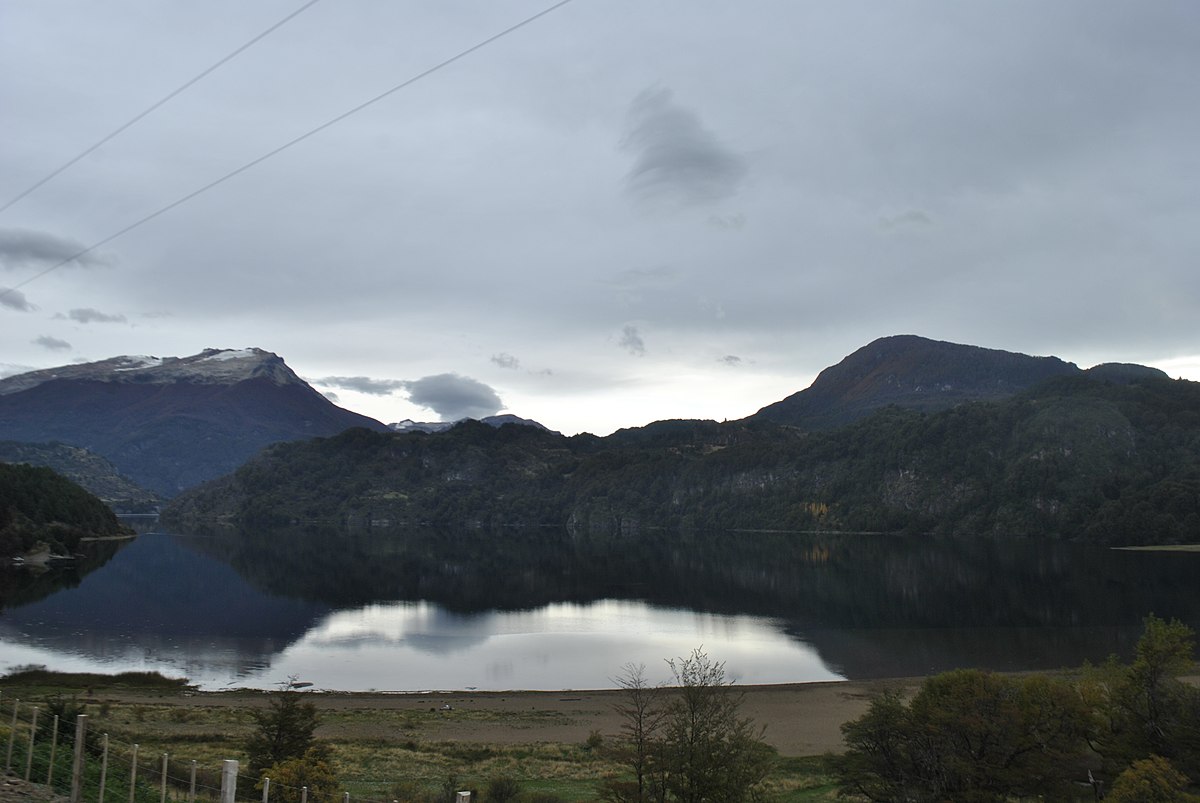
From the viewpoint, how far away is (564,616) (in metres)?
82.3

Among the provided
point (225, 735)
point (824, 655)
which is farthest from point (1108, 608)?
point (225, 735)

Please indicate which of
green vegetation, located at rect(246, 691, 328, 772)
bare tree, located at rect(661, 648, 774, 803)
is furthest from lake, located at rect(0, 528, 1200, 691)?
bare tree, located at rect(661, 648, 774, 803)

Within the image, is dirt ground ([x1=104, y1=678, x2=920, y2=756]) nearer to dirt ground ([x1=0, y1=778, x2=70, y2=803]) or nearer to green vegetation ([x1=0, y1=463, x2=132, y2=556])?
dirt ground ([x1=0, y1=778, x2=70, y2=803])

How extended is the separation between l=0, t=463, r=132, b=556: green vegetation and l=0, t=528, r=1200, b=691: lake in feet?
23.3

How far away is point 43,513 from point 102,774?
15356 cm

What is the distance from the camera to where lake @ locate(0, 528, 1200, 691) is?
56.8 meters

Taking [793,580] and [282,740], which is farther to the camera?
[793,580]

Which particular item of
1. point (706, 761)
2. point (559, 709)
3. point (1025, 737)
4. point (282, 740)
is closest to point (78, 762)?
point (282, 740)

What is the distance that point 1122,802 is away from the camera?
64.7 feet

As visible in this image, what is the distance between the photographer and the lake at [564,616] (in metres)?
56.8

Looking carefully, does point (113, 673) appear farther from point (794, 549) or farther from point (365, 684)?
point (794, 549)

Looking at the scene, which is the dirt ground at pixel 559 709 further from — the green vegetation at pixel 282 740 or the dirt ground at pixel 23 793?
the dirt ground at pixel 23 793

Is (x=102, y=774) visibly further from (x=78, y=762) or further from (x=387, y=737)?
(x=387, y=737)

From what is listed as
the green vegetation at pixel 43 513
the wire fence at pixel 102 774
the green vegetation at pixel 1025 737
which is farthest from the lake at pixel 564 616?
the wire fence at pixel 102 774
